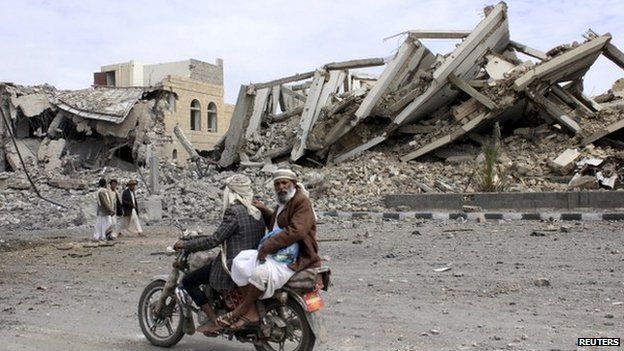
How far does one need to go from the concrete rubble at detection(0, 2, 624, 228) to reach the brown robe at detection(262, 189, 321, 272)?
→ 10.9 meters

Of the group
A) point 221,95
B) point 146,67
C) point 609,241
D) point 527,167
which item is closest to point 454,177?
point 527,167

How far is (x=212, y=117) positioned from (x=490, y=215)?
86.6 ft

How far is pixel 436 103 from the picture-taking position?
18203mm

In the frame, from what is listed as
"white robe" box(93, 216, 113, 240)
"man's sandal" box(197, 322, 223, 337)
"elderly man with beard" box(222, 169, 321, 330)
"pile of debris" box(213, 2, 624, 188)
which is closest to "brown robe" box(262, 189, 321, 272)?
"elderly man with beard" box(222, 169, 321, 330)

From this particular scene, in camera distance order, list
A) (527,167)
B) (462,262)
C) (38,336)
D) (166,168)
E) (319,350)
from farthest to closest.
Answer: (166,168) < (527,167) < (462,262) < (38,336) < (319,350)

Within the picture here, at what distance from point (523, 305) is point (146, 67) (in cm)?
4097

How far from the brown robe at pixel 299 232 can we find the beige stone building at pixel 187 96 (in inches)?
1027

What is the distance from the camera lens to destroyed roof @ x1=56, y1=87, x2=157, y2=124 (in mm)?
26875

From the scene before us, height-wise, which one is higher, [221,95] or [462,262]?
[221,95]

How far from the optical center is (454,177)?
53.8ft

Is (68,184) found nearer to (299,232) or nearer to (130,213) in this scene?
(130,213)

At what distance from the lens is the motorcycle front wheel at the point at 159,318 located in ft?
14.9

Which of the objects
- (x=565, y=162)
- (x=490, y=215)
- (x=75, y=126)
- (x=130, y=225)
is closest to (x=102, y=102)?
(x=75, y=126)

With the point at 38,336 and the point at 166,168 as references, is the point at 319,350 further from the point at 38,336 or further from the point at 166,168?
the point at 166,168
